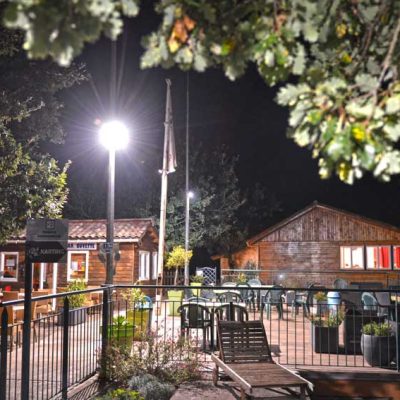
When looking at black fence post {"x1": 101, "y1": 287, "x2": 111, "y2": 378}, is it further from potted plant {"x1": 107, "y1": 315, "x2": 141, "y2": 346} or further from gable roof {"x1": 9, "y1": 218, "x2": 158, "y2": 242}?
gable roof {"x1": 9, "y1": 218, "x2": 158, "y2": 242}

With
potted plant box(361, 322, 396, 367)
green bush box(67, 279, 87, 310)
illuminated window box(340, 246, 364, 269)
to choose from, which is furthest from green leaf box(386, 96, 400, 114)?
illuminated window box(340, 246, 364, 269)

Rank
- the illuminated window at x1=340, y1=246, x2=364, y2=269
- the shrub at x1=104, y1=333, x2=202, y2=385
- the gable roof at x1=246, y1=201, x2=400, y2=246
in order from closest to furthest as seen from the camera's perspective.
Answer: the shrub at x1=104, y1=333, x2=202, y2=385
the illuminated window at x1=340, y1=246, x2=364, y2=269
the gable roof at x1=246, y1=201, x2=400, y2=246

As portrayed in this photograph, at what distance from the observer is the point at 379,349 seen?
23.8ft

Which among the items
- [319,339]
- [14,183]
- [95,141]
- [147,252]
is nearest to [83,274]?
[147,252]

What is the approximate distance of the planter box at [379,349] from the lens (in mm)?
7242

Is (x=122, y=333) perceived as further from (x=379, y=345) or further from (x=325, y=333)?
(x=379, y=345)

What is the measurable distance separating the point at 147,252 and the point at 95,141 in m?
13.1

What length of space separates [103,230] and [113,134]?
8700 mm

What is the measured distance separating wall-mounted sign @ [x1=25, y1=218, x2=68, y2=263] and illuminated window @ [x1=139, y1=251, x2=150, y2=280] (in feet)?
48.4

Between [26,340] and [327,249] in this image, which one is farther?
[327,249]

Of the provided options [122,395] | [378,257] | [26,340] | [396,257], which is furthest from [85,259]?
[26,340]

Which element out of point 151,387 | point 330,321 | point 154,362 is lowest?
point 151,387

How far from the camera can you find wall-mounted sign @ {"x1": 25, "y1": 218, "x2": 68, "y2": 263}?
15.9 feet

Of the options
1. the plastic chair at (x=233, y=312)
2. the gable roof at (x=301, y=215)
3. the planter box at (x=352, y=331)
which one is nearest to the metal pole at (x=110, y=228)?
the plastic chair at (x=233, y=312)
